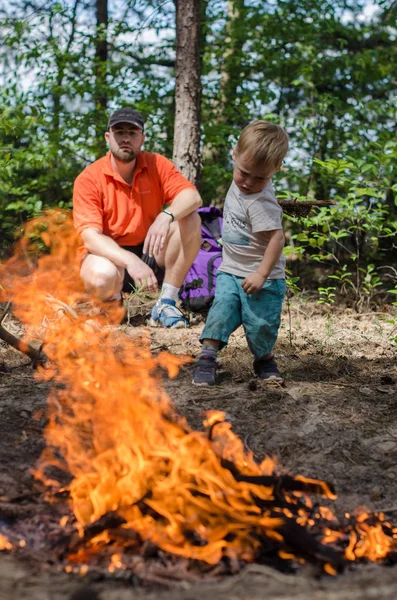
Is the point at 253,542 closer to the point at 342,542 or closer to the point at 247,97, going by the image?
the point at 342,542

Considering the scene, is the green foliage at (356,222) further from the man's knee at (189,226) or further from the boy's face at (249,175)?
the boy's face at (249,175)

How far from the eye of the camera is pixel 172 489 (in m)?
2.10

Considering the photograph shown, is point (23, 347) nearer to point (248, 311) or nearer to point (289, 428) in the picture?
point (248, 311)

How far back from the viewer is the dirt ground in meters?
1.64

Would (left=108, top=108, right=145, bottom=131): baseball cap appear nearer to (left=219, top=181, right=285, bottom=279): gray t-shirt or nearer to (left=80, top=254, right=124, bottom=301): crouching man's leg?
(left=80, top=254, right=124, bottom=301): crouching man's leg

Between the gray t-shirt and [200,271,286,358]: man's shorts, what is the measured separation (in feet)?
0.26

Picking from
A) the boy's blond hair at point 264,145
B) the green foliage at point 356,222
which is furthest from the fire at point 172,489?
the green foliage at point 356,222

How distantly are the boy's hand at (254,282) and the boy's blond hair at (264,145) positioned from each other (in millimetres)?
661

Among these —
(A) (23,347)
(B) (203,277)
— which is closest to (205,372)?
(A) (23,347)

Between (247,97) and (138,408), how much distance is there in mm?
6444

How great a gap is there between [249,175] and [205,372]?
1.27m

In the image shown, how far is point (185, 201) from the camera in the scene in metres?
5.23

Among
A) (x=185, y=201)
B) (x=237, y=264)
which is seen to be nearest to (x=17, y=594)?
(x=237, y=264)

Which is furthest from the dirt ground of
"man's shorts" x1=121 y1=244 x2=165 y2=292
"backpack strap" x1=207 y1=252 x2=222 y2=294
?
"backpack strap" x1=207 y1=252 x2=222 y2=294
